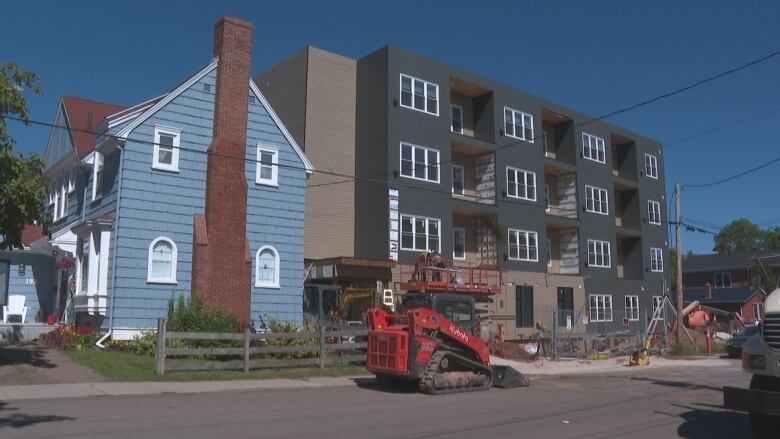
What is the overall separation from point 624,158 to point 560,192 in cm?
788

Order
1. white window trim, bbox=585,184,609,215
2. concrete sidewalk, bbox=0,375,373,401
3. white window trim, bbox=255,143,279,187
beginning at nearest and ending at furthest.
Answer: concrete sidewalk, bbox=0,375,373,401 → white window trim, bbox=255,143,279,187 → white window trim, bbox=585,184,609,215

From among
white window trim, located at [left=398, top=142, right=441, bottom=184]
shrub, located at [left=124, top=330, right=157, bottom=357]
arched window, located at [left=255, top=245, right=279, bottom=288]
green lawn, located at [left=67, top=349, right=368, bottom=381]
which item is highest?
white window trim, located at [left=398, top=142, right=441, bottom=184]

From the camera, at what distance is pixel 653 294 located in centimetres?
4659

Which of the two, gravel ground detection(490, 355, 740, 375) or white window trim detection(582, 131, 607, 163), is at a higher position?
white window trim detection(582, 131, 607, 163)

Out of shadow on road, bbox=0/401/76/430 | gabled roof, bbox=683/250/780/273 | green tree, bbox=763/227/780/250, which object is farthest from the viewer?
green tree, bbox=763/227/780/250

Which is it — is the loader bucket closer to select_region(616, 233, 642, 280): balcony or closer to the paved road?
the paved road

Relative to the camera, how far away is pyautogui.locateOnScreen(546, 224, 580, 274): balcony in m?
41.0

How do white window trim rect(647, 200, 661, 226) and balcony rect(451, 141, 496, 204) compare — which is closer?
balcony rect(451, 141, 496, 204)

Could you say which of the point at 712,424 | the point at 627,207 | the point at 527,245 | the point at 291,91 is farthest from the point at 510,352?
the point at 627,207

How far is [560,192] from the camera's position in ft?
140

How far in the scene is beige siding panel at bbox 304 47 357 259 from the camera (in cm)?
3019

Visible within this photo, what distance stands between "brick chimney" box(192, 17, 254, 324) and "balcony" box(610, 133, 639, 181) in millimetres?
29585

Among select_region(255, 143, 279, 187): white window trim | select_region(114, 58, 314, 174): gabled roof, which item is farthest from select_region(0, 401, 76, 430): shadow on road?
select_region(255, 143, 279, 187): white window trim

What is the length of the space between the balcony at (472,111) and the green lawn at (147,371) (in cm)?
1902
